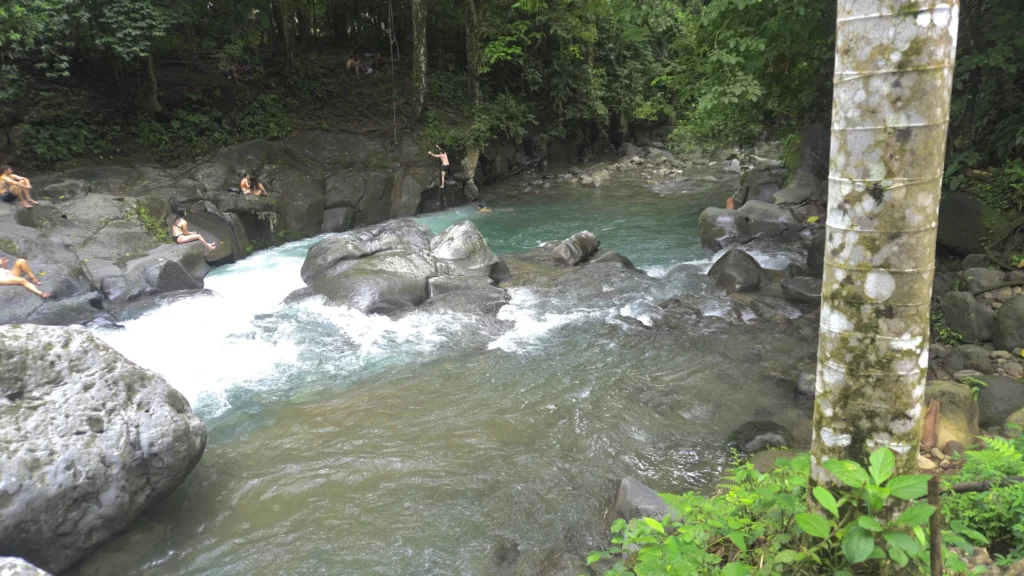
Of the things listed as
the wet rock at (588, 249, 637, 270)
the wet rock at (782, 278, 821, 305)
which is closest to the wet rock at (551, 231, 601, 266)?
the wet rock at (588, 249, 637, 270)

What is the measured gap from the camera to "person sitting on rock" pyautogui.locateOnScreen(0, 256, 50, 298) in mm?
8844

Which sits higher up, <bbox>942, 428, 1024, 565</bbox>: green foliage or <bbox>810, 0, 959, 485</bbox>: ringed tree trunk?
<bbox>810, 0, 959, 485</bbox>: ringed tree trunk

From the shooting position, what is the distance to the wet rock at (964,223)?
8375 mm

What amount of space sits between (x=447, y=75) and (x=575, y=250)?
14.0 meters

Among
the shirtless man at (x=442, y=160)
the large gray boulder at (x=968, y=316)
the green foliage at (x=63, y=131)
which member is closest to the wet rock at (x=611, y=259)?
the large gray boulder at (x=968, y=316)

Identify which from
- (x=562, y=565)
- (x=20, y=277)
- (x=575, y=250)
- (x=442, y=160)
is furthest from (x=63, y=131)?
(x=562, y=565)

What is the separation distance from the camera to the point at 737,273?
34.4ft

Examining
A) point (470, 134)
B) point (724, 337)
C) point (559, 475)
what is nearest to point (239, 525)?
point (559, 475)

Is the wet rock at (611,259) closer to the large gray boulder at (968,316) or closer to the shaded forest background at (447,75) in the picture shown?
the shaded forest background at (447,75)

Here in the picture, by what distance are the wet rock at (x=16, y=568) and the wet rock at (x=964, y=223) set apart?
414 inches

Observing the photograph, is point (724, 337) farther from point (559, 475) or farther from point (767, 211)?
point (767, 211)

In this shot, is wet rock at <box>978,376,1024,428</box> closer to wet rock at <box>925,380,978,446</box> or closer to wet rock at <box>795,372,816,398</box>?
wet rock at <box>925,380,978,446</box>

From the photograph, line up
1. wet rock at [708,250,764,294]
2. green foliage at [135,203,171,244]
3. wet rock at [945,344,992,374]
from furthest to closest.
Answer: green foliage at [135,203,171,244], wet rock at [708,250,764,294], wet rock at [945,344,992,374]

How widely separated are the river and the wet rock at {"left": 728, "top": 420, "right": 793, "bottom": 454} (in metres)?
0.15
